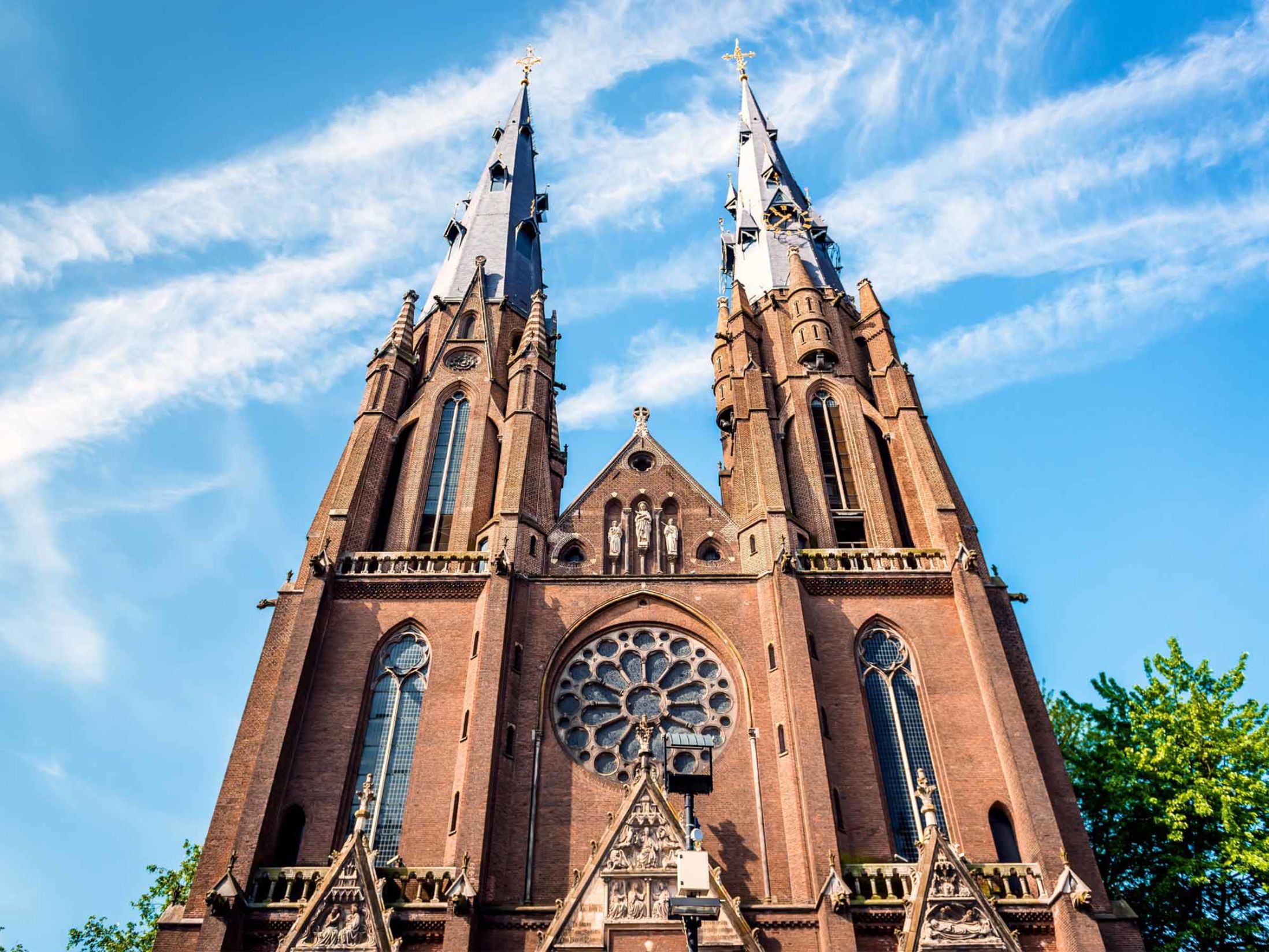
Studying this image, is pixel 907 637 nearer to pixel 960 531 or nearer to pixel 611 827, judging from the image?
pixel 960 531

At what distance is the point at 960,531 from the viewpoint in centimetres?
2669

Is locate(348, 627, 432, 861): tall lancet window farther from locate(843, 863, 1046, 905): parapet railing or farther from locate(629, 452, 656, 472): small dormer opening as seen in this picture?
locate(843, 863, 1046, 905): parapet railing

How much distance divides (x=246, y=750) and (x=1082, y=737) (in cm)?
2268

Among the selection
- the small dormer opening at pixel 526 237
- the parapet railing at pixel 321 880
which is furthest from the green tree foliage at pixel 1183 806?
the small dormer opening at pixel 526 237

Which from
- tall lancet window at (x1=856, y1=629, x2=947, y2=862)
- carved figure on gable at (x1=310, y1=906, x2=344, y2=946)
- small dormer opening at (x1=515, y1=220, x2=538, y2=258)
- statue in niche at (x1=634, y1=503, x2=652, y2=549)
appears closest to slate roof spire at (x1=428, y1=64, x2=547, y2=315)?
small dormer opening at (x1=515, y1=220, x2=538, y2=258)

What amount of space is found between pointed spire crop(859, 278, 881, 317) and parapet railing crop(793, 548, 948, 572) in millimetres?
11427

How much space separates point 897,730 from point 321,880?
12.6 m

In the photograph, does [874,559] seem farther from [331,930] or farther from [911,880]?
[331,930]

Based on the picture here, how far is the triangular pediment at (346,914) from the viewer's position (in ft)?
62.3

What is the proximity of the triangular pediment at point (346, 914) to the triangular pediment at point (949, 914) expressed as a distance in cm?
948

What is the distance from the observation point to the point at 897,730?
77.5 feet

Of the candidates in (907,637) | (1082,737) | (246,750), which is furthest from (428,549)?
(1082,737)

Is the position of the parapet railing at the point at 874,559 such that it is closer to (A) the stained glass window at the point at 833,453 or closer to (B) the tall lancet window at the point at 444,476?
(A) the stained glass window at the point at 833,453

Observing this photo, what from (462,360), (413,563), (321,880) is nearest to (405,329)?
(462,360)
